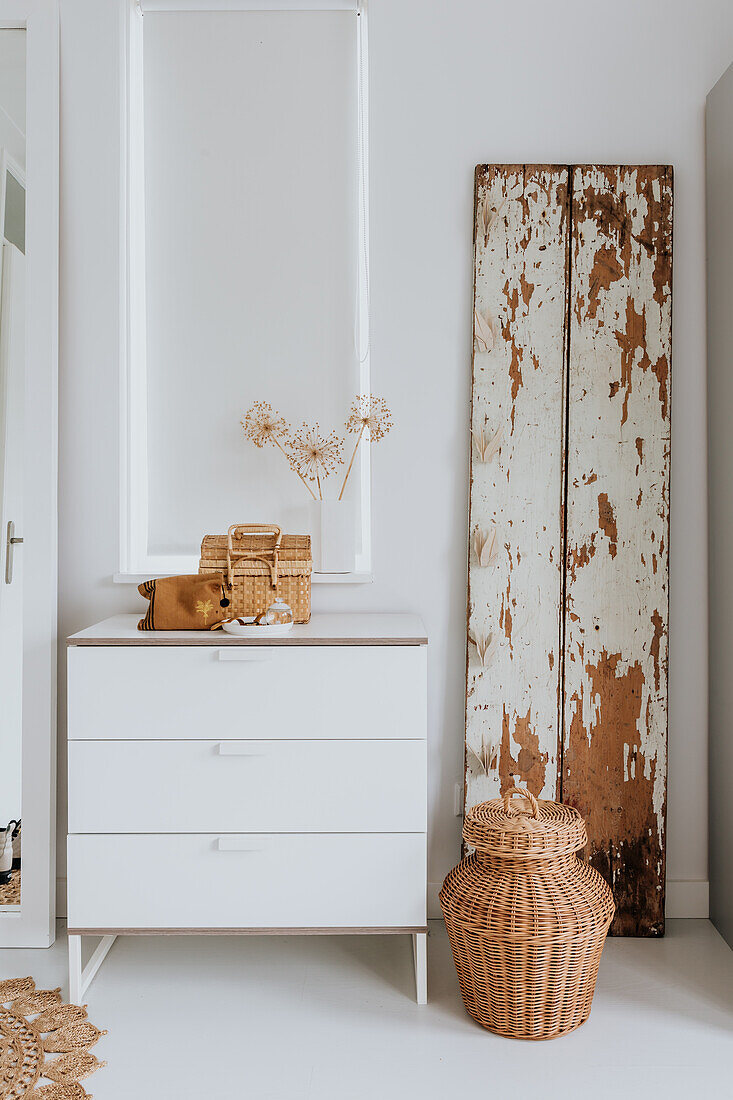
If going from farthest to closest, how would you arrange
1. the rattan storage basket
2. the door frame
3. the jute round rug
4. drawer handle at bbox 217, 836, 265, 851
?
the door frame < drawer handle at bbox 217, 836, 265, 851 < the rattan storage basket < the jute round rug

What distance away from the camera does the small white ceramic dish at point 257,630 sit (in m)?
1.86

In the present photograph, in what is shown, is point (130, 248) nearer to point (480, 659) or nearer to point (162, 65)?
point (162, 65)

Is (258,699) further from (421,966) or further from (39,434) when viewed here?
(39,434)

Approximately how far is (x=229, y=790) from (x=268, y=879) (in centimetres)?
21

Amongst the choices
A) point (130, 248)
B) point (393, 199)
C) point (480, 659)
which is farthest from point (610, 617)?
point (130, 248)

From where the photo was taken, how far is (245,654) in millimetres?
1850

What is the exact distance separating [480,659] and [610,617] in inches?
14.1

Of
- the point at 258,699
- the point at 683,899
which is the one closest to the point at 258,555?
the point at 258,699

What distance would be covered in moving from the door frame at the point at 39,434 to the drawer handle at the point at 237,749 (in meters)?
0.59

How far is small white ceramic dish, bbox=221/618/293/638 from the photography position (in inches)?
73.2

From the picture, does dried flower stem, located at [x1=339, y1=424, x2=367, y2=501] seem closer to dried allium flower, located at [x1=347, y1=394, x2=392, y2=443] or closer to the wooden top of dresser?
dried allium flower, located at [x1=347, y1=394, x2=392, y2=443]

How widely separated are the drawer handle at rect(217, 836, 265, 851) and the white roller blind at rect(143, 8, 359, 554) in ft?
2.63

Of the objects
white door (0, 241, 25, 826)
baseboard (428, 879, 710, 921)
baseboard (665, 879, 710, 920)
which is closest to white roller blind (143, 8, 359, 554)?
white door (0, 241, 25, 826)

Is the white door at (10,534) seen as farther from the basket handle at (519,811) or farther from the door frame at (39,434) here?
the basket handle at (519,811)
